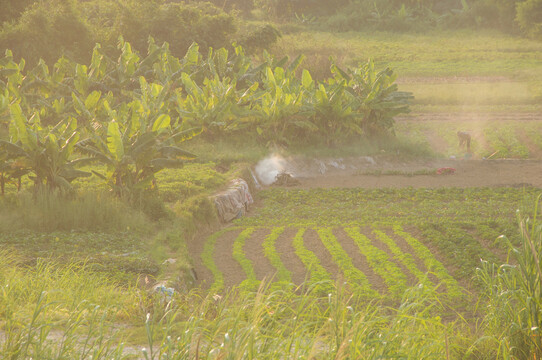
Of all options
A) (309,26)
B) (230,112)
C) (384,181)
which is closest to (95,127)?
(230,112)

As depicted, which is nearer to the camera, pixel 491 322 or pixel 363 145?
pixel 491 322

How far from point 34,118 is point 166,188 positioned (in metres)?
3.45

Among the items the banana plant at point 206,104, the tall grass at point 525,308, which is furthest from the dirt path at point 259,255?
the banana plant at point 206,104

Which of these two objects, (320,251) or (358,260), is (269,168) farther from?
(358,260)

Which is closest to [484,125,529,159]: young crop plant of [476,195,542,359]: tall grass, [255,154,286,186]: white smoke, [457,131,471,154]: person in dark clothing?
[457,131,471,154]: person in dark clothing

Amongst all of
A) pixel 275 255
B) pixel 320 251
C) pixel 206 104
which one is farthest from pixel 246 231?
pixel 206 104

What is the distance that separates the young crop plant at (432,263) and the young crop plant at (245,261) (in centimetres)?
272

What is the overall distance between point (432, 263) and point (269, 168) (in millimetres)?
8991

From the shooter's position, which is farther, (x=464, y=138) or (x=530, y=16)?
(x=530, y=16)

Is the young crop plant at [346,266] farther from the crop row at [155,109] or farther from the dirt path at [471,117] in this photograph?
the dirt path at [471,117]

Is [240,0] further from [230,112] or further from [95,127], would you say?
[95,127]

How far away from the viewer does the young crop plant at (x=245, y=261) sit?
10156 millimetres

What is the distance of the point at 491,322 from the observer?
6457 millimetres

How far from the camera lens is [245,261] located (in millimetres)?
11797
